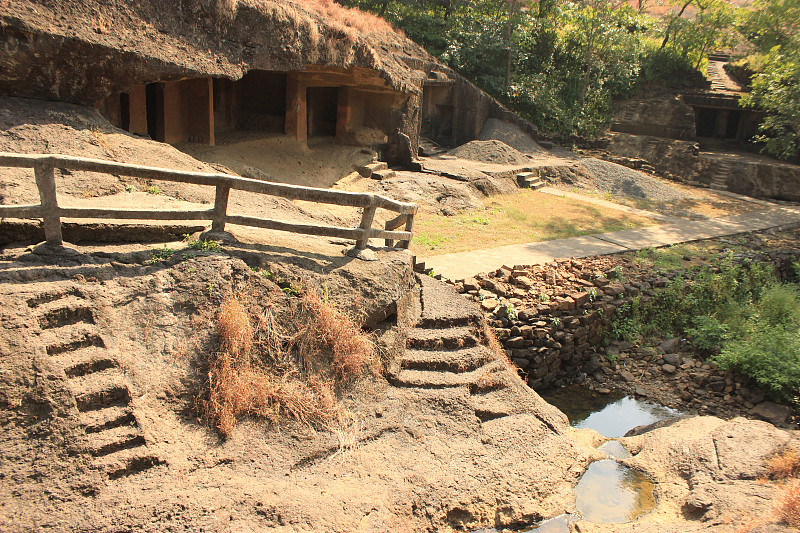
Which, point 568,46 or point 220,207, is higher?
point 568,46

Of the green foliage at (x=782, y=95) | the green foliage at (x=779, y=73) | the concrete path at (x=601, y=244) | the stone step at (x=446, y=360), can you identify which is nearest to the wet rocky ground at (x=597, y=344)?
the concrete path at (x=601, y=244)

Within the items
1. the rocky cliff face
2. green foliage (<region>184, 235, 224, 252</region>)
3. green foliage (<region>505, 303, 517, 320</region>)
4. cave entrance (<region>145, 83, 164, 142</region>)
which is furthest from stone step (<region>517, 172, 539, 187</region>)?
green foliage (<region>184, 235, 224, 252</region>)

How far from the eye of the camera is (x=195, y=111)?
41.1 feet

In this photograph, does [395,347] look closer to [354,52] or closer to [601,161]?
[354,52]

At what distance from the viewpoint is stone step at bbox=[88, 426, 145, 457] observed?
4500mm

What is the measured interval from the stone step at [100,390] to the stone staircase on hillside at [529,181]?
47.0ft

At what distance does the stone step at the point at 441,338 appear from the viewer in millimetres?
6613

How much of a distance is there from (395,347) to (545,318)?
331cm

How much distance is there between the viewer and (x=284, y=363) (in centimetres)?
567

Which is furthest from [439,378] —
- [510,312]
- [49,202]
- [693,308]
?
[693,308]

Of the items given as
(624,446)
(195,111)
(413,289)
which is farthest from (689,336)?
(195,111)

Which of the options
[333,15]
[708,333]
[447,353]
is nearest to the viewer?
[447,353]

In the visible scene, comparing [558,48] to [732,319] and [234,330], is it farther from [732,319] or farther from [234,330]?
[234,330]

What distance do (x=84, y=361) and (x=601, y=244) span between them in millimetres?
9851
